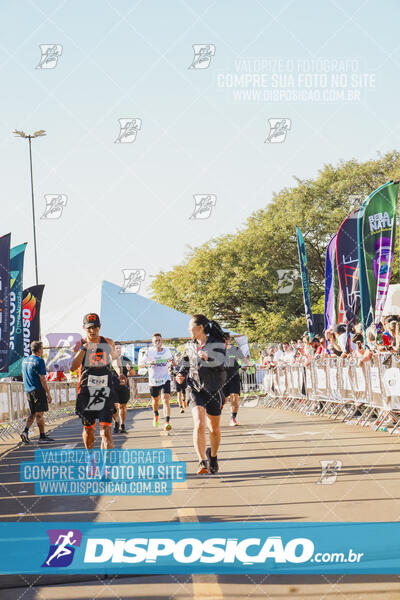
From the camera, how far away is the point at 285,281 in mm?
51125

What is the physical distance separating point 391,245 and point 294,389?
8636 millimetres

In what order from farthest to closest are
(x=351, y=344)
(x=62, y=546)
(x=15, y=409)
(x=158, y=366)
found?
(x=15, y=409) < (x=351, y=344) < (x=158, y=366) < (x=62, y=546)

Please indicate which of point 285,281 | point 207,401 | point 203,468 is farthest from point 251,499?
point 285,281

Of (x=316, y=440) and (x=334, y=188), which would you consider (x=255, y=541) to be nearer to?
(x=316, y=440)

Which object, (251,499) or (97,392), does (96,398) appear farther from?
(251,499)

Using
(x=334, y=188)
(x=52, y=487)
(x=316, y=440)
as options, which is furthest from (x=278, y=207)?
(x=52, y=487)

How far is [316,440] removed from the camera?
1302 centimetres

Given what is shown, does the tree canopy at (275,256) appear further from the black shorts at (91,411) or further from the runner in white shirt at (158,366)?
the black shorts at (91,411)

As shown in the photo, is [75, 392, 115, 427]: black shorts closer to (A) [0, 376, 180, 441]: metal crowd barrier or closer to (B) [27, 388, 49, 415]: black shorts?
(B) [27, 388, 49, 415]: black shorts

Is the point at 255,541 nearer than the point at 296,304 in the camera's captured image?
Yes

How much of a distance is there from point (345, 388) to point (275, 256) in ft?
116

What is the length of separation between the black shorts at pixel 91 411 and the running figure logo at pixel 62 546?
2.93 m

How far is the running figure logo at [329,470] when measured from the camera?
8539 millimetres

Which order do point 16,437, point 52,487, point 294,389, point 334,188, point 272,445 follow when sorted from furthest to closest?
point 334,188
point 294,389
point 16,437
point 272,445
point 52,487
